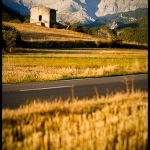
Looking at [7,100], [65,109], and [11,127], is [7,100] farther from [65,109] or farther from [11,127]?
[11,127]

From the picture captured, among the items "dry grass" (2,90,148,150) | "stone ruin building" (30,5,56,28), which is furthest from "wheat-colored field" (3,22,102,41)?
"dry grass" (2,90,148,150)

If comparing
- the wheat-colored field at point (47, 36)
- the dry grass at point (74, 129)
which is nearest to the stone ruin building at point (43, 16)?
the wheat-colored field at point (47, 36)

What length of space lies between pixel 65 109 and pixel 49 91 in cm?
478

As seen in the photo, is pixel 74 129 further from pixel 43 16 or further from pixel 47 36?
pixel 43 16

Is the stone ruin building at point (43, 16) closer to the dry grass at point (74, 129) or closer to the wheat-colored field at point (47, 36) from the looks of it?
the wheat-colored field at point (47, 36)

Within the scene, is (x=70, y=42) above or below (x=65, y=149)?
above

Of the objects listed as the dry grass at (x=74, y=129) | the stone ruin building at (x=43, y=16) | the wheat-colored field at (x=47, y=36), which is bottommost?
the dry grass at (x=74, y=129)

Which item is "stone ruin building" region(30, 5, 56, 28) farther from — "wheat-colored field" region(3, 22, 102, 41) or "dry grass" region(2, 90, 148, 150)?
"dry grass" region(2, 90, 148, 150)

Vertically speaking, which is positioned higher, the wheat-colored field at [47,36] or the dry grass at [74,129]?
the wheat-colored field at [47,36]

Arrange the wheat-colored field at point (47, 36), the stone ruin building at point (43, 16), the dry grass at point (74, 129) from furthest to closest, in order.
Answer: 1. the stone ruin building at point (43, 16)
2. the wheat-colored field at point (47, 36)
3. the dry grass at point (74, 129)

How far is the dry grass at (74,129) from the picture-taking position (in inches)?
202

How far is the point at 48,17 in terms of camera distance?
105m

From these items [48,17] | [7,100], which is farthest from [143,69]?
[48,17]

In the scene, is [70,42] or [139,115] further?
[70,42]
